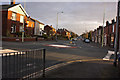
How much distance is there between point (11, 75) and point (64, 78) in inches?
82.7

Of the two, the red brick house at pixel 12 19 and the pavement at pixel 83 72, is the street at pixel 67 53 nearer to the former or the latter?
the pavement at pixel 83 72

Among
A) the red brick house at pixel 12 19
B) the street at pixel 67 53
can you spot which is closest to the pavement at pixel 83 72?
the street at pixel 67 53

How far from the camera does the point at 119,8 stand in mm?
6957

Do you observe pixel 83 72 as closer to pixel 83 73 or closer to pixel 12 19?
pixel 83 73

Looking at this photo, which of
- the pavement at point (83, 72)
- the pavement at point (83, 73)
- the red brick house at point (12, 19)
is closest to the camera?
the pavement at point (83, 73)

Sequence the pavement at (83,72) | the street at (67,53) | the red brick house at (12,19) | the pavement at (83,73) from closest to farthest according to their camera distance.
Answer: the pavement at (83,73) < the pavement at (83,72) < the street at (67,53) < the red brick house at (12,19)

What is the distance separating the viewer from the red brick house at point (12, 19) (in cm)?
2627

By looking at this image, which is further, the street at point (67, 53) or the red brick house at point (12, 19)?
the red brick house at point (12, 19)

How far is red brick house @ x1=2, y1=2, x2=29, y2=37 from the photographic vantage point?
2627cm

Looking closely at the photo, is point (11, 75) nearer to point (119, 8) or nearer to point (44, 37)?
point (119, 8)

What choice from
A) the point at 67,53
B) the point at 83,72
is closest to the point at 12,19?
the point at 67,53

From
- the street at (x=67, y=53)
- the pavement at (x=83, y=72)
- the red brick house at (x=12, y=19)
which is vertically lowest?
the street at (x=67, y=53)

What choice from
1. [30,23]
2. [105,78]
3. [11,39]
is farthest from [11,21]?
[105,78]

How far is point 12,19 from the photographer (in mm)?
27984
